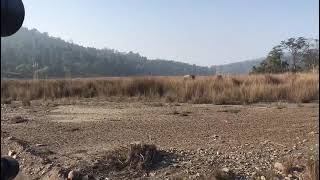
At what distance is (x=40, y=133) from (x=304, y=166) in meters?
Answer: 5.46

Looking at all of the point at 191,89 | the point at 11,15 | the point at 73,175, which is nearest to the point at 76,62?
the point at 191,89

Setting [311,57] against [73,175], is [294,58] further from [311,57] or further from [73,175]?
[73,175]

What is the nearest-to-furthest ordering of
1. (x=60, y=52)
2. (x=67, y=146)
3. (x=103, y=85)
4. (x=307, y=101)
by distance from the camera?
(x=67, y=146), (x=307, y=101), (x=103, y=85), (x=60, y=52)

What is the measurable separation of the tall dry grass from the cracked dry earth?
4.56 m

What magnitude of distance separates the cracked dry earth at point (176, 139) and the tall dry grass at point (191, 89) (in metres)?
4.56

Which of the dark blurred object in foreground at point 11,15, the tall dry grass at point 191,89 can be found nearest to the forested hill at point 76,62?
the tall dry grass at point 191,89

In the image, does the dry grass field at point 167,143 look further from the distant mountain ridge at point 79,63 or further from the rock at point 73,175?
the distant mountain ridge at point 79,63

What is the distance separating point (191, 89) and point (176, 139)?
1113 centimetres

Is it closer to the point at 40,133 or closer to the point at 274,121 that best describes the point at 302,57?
the point at 274,121

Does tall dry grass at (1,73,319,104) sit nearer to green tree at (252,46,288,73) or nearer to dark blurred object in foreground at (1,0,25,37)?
green tree at (252,46,288,73)

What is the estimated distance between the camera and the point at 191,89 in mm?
20016

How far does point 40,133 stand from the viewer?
1054 centimetres

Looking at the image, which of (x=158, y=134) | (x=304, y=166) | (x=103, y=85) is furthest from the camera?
(x=103, y=85)

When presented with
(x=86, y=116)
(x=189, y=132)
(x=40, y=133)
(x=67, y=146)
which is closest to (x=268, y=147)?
(x=189, y=132)
